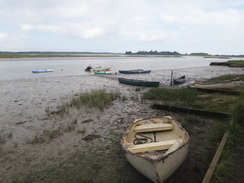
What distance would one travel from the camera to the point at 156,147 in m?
5.77

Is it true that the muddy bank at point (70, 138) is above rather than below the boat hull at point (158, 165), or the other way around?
below

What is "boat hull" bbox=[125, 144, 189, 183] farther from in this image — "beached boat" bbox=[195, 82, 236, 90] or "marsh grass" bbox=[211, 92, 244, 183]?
"beached boat" bbox=[195, 82, 236, 90]

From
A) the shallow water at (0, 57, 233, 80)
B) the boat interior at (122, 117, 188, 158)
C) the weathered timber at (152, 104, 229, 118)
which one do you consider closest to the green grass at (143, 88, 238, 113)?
the weathered timber at (152, 104, 229, 118)

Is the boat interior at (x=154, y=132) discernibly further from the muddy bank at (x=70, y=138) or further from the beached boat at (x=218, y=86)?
the beached boat at (x=218, y=86)

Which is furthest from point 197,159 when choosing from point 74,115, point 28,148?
point 74,115

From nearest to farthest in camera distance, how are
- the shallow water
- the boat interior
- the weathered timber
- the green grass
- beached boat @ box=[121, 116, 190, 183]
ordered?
1. beached boat @ box=[121, 116, 190, 183]
2. the boat interior
3. the weathered timber
4. the green grass
5. the shallow water

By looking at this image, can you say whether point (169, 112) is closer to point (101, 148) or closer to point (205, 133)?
point (205, 133)

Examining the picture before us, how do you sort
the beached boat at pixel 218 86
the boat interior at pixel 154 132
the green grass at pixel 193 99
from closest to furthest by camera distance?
the boat interior at pixel 154 132 → the green grass at pixel 193 99 → the beached boat at pixel 218 86

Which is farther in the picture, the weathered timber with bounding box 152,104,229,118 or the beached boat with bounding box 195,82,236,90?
the beached boat with bounding box 195,82,236,90

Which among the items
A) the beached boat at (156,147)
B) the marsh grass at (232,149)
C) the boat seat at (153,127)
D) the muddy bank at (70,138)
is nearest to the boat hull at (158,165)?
the beached boat at (156,147)

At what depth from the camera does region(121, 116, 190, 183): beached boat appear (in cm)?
457

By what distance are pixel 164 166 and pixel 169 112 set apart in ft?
23.5

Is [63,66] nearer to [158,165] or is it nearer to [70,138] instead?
[70,138]

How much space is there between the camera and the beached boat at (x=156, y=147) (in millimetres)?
4566
